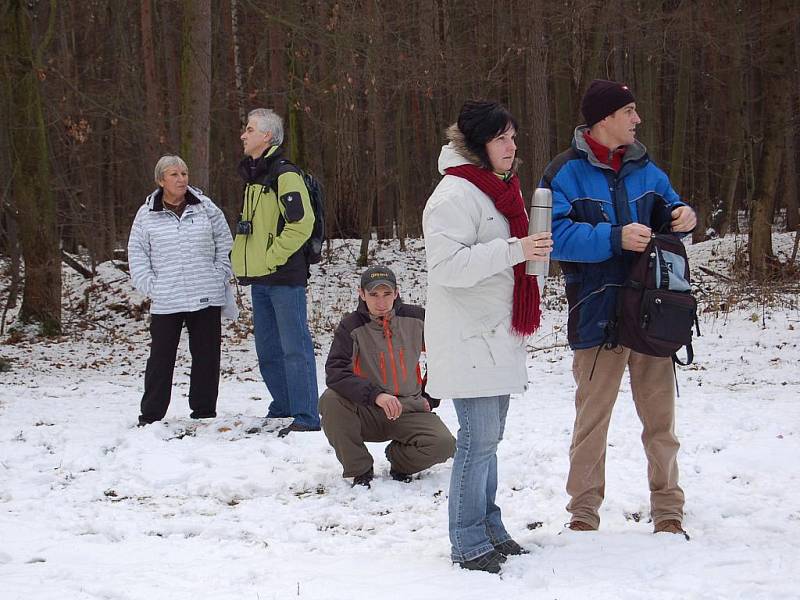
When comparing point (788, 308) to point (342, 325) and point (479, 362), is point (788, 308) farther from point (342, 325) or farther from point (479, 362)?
point (479, 362)

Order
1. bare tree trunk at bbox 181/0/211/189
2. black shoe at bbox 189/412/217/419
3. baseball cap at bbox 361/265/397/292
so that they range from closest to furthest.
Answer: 1. baseball cap at bbox 361/265/397/292
2. black shoe at bbox 189/412/217/419
3. bare tree trunk at bbox 181/0/211/189

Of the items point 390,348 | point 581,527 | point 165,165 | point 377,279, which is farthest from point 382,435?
point 165,165

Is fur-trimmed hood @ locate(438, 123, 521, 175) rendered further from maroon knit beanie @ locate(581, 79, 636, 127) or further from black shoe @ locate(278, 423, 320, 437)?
black shoe @ locate(278, 423, 320, 437)

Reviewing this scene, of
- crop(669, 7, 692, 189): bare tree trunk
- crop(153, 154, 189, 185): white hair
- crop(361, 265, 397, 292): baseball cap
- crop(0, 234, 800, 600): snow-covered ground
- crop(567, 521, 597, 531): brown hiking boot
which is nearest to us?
crop(0, 234, 800, 600): snow-covered ground

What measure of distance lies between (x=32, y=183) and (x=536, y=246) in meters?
10.5

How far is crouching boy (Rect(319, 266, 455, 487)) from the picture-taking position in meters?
5.34

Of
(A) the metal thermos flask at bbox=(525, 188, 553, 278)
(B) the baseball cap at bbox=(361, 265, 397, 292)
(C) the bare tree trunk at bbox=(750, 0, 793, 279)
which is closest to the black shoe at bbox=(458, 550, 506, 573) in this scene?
(A) the metal thermos flask at bbox=(525, 188, 553, 278)

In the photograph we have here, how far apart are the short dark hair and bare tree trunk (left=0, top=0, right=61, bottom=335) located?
32.5 ft

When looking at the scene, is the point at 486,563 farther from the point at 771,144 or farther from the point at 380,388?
the point at 771,144

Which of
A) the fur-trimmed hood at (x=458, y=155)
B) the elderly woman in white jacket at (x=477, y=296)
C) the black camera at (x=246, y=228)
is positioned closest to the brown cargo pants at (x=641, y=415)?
the elderly woman in white jacket at (x=477, y=296)

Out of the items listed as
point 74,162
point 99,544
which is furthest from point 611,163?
point 74,162

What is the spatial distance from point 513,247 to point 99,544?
2609 mm

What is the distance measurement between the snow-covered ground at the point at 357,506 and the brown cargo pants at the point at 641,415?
211 millimetres

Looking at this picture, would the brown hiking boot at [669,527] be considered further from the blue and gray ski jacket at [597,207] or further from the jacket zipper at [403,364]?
the jacket zipper at [403,364]
